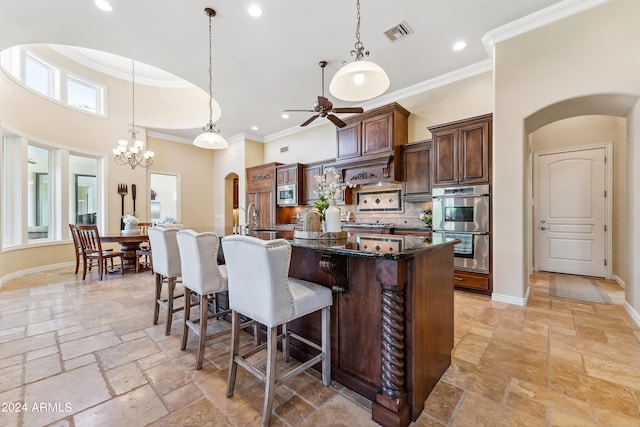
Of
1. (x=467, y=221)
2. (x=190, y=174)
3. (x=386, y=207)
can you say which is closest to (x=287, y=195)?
(x=386, y=207)

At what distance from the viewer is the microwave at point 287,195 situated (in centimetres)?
620

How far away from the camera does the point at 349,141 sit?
16.5ft

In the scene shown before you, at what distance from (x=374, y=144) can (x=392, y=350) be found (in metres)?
3.85

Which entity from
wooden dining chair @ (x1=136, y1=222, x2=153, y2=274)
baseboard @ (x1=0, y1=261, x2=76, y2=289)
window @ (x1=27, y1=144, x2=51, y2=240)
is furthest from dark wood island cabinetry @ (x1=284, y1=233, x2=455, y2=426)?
window @ (x1=27, y1=144, x2=51, y2=240)

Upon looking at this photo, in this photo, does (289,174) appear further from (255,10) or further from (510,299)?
(510,299)

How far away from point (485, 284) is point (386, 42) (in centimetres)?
350

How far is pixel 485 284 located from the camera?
354cm

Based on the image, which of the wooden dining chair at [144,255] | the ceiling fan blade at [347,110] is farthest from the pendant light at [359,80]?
the wooden dining chair at [144,255]

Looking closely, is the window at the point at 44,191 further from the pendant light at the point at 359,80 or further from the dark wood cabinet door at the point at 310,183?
the pendant light at the point at 359,80

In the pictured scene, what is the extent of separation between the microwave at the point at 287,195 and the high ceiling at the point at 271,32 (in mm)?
2420

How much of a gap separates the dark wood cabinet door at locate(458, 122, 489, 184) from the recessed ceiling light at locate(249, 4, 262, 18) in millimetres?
2983

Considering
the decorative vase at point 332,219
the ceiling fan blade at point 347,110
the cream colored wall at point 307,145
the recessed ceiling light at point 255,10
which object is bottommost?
the decorative vase at point 332,219

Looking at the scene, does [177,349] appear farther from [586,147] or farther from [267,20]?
[586,147]

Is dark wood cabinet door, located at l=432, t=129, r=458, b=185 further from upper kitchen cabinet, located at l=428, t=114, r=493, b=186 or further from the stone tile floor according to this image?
the stone tile floor
